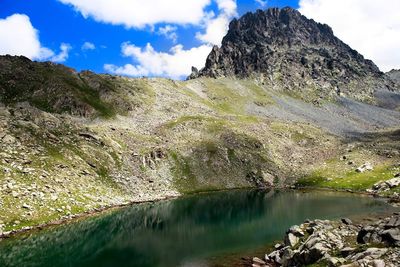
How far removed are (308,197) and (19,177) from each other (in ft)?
265

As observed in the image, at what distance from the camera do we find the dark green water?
2377 inches

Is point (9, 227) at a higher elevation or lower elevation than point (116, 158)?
lower

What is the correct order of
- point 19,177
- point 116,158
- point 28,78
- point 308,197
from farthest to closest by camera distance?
point 28,78, point 116,158, point 308,197, point 19,177

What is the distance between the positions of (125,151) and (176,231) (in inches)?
2452

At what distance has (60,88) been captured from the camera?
6772 inches

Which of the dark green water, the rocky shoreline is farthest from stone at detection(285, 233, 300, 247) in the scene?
the rocky shoreline

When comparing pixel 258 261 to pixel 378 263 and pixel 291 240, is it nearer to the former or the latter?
pixel 291 240

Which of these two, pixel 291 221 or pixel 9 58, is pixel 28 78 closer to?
pixel 9 58

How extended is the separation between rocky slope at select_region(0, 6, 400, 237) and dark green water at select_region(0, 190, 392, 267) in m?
9.24

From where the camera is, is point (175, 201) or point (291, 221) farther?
point (175, 201)

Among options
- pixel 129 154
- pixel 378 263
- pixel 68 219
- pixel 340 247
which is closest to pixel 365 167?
pixel 129 154

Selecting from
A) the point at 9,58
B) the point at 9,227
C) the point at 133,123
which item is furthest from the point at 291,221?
the point at 9,58

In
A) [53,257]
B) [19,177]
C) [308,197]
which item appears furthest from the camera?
[308,197]

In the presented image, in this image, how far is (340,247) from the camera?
43.5 m
